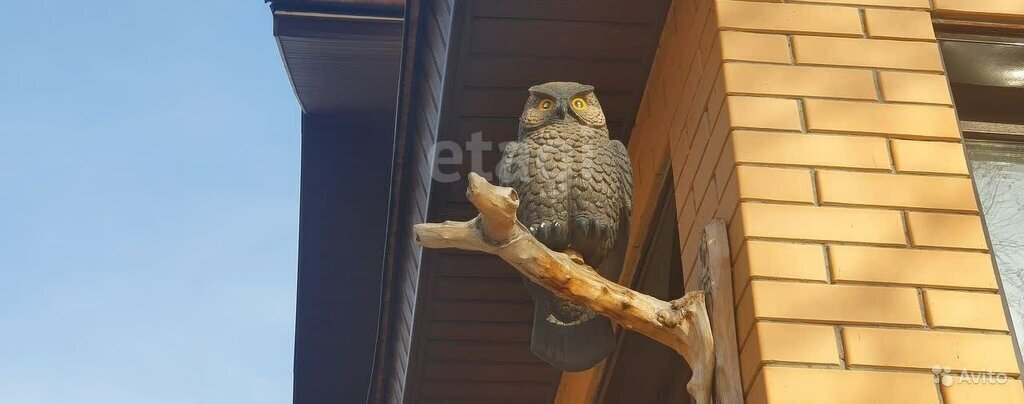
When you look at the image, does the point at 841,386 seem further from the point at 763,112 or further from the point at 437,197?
the point at 437,197

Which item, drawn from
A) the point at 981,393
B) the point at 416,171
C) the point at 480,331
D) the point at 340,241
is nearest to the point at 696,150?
A: the point at 981,393

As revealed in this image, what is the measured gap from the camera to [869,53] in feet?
8.86

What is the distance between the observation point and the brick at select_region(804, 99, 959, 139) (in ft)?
8.47

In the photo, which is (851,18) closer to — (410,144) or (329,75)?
(410,144)

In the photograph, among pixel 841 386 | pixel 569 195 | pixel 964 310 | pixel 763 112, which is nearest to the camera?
pixel 841 386

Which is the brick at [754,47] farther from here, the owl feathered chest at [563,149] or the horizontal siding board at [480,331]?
the horizontal siding board at [480,331]

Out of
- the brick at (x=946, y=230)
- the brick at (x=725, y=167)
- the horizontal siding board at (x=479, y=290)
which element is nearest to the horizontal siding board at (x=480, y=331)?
the horizontal siding board at (x=479, y=290)

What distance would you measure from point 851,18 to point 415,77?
4.72ft

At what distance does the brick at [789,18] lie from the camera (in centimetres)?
274

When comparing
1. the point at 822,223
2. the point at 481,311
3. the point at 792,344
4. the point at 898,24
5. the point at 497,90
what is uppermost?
the point at 497,90

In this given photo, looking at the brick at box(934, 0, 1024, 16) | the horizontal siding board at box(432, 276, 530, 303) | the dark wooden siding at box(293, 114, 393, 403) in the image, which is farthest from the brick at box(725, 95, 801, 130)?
the dark wooden siding at box(293, 114, 393, 403)

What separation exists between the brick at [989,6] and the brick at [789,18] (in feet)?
0.78

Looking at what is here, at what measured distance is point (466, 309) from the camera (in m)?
4.43

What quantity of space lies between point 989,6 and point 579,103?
948mm
